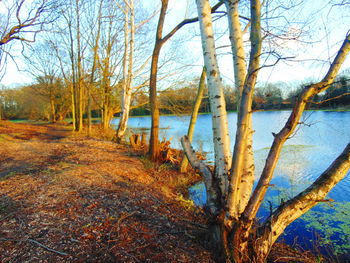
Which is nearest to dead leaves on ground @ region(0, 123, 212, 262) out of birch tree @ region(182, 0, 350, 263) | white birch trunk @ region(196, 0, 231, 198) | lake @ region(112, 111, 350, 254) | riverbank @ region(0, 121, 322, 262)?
riverbank @ region(0, 121, 322, 262)

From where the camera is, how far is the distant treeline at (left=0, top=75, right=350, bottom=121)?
230 cm

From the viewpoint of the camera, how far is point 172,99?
10.2 meters

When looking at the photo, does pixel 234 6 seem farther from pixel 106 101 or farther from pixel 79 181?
pixel 106 101

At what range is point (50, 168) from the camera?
5.21m

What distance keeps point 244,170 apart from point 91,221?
7.09ft

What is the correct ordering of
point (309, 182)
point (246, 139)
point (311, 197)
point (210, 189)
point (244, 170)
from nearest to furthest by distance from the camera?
point (311, 197) → point (246, 139) → point (244, 170) → point (210, 189) → point (309, 182)

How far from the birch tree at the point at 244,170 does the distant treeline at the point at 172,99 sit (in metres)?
0.14

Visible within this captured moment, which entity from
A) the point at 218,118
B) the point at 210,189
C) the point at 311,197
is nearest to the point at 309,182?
the point at 311,197

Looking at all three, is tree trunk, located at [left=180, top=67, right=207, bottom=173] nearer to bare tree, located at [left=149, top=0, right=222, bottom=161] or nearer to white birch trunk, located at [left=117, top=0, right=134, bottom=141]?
bare tree, located at [left=149, top=0, right=222, bottom=161]

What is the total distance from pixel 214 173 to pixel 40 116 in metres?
34.5

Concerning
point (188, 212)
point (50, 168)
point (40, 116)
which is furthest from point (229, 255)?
point (40, 116)

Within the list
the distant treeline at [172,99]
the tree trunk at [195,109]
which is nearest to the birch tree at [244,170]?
the distant treeline at [172,99]

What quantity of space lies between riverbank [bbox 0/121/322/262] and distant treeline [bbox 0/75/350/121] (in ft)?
5.84

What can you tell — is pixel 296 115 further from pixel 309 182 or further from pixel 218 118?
pixel 309 182
